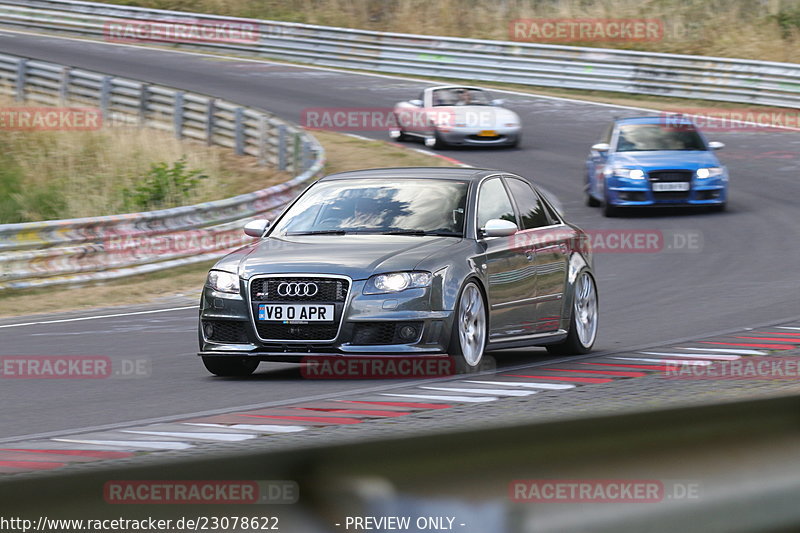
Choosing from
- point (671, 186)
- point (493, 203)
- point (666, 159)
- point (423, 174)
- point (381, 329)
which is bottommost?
point (671, 186)

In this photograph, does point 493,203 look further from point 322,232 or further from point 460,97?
point 460,97

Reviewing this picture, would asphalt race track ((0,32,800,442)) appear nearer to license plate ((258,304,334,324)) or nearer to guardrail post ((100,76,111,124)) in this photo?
license plate ((258,304,334,324))

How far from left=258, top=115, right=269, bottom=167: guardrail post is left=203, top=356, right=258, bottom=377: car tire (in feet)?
57.3

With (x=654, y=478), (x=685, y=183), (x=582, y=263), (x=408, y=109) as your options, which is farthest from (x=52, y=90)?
(x=654, y=478)

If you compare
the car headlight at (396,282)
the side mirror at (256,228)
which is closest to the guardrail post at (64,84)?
the side mirror at (256,228)

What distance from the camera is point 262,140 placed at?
27141 mm

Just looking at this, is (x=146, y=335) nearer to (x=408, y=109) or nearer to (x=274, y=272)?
(x=274, y=272)

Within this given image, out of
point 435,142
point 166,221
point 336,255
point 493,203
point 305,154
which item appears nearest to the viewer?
point 336,255

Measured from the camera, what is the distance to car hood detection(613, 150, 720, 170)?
21734mm

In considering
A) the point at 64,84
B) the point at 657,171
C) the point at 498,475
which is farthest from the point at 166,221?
the point at 64,84

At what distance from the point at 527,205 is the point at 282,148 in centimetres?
1574

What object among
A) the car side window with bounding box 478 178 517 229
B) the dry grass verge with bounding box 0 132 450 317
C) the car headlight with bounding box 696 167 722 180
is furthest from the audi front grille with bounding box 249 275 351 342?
the car headlight with bounding box 696 167 722 180

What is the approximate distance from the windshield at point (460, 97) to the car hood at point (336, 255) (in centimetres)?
1946

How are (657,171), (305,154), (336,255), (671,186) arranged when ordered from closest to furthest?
(336,255) < (657,171) < (671,186) < (305,154)
